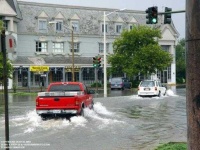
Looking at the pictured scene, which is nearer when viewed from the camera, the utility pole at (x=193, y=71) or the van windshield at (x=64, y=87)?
the utility pole at (x=193, y=71)

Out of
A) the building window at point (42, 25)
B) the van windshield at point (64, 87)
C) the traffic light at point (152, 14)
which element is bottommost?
the van windshield at point (64, 87)

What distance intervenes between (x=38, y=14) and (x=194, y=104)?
2437 inches

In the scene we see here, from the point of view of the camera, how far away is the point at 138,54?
59.1 metres

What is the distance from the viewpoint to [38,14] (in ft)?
212

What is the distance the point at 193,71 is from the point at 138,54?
55.1m

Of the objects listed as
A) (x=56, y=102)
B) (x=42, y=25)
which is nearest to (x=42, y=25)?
(x=42, y=25)

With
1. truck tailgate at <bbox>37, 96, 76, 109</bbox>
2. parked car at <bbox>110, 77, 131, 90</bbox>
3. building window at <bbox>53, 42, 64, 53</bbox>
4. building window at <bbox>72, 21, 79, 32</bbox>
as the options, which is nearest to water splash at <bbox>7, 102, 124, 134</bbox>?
truck tailgate at <bbox>37, 96, 76, 109</bbox>

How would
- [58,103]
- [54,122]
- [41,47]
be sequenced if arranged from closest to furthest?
[54,122] → [58,103] → [41,47]

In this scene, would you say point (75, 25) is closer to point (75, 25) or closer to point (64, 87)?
point (75, 25)

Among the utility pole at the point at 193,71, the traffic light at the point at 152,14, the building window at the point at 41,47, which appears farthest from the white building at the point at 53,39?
the utility pole at the point at 193,71

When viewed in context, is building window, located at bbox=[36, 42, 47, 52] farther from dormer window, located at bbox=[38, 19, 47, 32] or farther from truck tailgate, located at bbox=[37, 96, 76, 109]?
truck tailgate, located at bbox=[37, 96, 76, 109]

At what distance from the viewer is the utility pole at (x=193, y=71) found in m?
4.22

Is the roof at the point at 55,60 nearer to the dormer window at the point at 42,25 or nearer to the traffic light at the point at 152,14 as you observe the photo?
the dormer window at the point at 42,25

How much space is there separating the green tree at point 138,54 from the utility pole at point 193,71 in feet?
177
